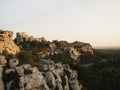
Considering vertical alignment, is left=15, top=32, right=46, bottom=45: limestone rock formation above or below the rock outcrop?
above

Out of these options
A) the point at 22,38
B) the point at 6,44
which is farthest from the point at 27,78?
the point at 22,38

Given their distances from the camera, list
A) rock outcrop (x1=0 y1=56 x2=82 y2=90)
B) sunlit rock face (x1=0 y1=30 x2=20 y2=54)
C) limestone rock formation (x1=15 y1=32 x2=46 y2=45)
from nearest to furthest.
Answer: rock outcrop (x1=0 y1=56 x2=82 y2=90), sunlit rock face (x1=0 y1=30 x2=20 y2=54), limestone rock formation (x1=15 y1=32 x2=46 y2=45)

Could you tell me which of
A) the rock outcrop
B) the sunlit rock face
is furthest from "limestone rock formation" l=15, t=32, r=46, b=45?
the rock outcrop

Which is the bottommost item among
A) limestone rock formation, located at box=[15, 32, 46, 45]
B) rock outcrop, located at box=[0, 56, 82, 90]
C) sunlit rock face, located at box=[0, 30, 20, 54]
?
rock outcrop, located at box=[0, 56, 82, 90]

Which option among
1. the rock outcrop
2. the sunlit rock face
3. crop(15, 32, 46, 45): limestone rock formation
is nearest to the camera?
the rock outcrop

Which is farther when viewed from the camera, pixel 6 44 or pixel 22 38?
pixel 22 38

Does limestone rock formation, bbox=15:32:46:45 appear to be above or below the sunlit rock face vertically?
above

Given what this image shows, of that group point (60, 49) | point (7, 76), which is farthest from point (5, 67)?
point (60, 49)

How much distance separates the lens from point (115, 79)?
7369cm

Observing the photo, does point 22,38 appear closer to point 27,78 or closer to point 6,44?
point 6,44

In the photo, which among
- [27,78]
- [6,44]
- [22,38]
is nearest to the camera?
[27,78]

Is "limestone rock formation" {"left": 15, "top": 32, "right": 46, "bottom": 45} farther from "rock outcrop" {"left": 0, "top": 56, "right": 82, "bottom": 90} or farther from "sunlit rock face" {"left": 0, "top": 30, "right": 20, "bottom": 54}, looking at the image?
"rock outcrop" {"left": 0, "top": 56, "right": 82, "bottom": 90}

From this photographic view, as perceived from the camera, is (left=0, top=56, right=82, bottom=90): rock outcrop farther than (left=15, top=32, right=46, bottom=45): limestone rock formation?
No

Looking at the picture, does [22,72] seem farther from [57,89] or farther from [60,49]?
[60,49]
